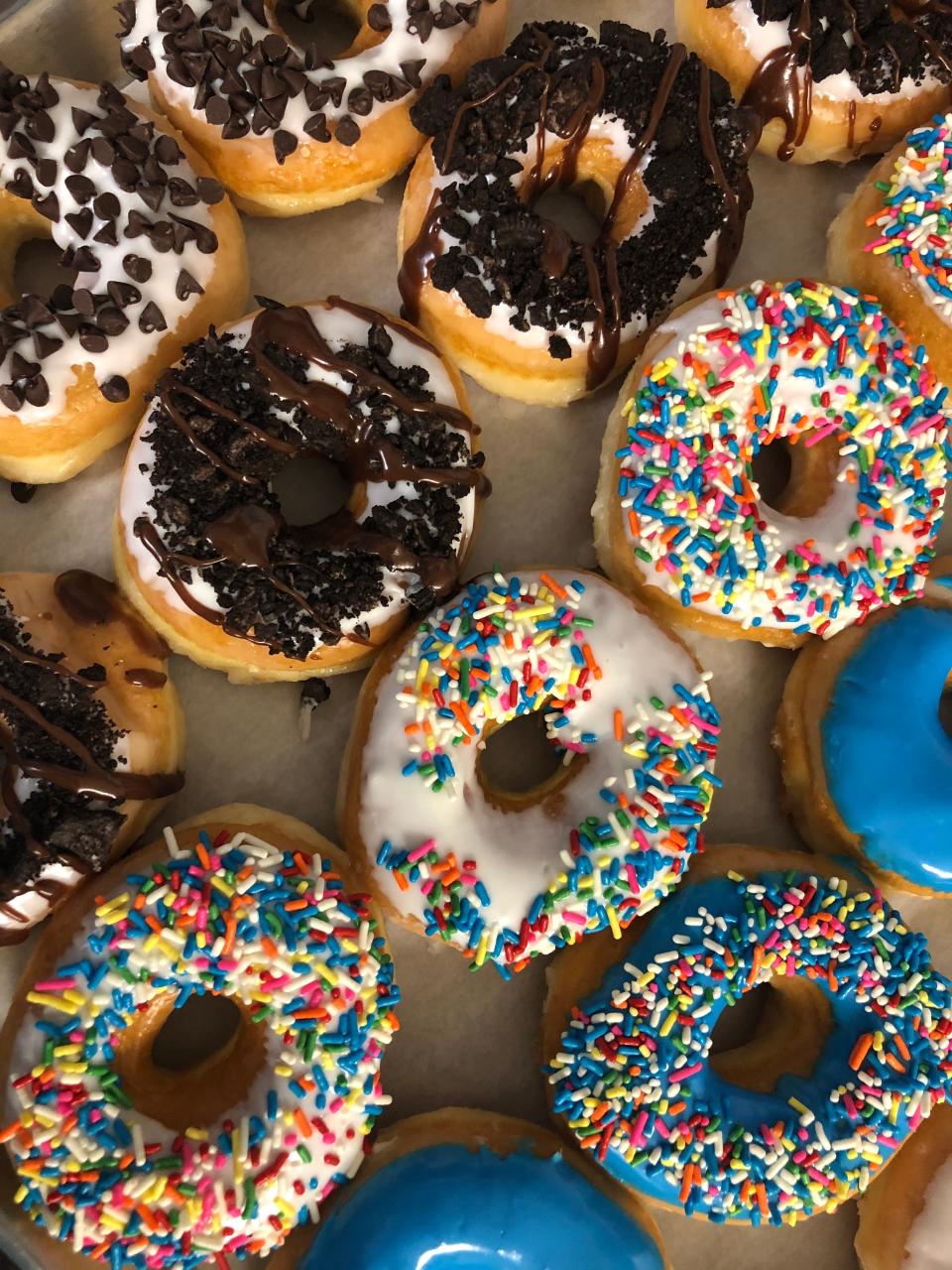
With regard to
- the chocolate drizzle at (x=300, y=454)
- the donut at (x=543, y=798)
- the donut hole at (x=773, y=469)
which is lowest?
the donut at (x=543, y=798)

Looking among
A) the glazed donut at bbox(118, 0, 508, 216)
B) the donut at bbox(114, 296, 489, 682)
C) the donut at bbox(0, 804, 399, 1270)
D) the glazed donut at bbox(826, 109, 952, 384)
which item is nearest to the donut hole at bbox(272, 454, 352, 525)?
the donut at bbox(114, 296, 489, 682)

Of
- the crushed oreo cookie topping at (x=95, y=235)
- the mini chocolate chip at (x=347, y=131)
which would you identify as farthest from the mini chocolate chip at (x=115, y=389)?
the mini chocolate chip at (x=347, y=131)

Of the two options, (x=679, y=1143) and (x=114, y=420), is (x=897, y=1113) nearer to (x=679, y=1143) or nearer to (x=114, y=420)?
(x=679, y=1143)

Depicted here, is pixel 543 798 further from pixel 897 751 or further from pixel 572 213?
pixel 572 213

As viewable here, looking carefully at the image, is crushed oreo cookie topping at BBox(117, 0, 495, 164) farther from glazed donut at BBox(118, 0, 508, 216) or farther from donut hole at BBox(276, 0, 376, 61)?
donut hole at BBox(276, 0, 376, 61)

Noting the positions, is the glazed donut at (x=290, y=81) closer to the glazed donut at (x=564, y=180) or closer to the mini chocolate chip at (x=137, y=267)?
the glazed donut at (x=564, y=180)

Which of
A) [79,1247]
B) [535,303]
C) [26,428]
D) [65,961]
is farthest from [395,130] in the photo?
[79,1247]
